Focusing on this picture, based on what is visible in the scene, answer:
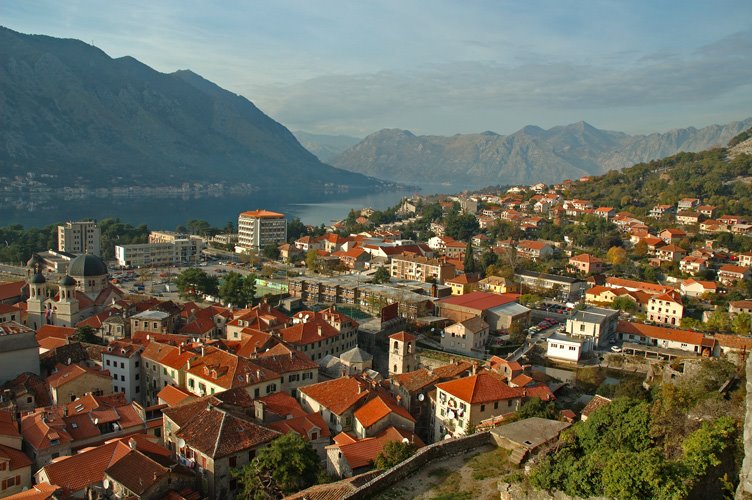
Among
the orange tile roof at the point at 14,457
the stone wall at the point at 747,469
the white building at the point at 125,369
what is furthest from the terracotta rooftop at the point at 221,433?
the stone wall at the point at 747,469

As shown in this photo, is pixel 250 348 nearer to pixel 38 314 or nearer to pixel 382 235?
pixel 38 314

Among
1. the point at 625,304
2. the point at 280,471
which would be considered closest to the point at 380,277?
the point at 625,304

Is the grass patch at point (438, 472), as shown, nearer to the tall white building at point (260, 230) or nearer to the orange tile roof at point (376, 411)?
the orange tile roof at point (376, 411)

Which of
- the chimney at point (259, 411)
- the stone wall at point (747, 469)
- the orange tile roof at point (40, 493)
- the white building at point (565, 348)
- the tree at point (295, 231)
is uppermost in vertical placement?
the stone wall at point (747, 469)

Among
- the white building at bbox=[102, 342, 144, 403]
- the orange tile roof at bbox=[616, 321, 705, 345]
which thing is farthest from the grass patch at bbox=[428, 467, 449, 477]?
the orange tile roof at bbox=[616, 321, 705, 345]

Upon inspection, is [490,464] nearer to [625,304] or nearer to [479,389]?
[479,389]

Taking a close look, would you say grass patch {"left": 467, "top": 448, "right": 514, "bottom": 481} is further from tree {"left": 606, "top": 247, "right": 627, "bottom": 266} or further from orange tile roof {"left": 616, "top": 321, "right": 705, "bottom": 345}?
tree {"left": 606, "top": 247, "right": 627, "bottom": 266}
